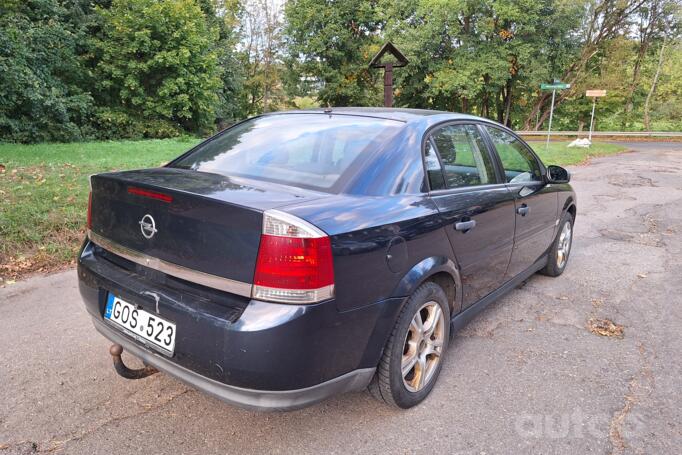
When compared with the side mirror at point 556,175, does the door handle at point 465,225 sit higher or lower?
lower

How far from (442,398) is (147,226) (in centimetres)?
A: 180

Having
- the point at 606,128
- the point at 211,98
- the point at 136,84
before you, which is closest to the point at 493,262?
the point at 136,84

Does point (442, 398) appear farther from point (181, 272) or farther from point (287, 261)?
point (181, 272)

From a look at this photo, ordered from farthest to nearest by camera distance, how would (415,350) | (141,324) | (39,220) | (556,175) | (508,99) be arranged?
(508,99) → (39,220) → (556,175) → (415,350) → (141,324)

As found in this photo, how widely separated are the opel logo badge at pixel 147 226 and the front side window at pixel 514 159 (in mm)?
2455

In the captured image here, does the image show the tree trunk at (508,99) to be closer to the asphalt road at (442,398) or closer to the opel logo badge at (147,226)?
the asphalt road at (442,398)

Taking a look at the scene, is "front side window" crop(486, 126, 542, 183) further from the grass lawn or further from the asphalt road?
the grass lawn

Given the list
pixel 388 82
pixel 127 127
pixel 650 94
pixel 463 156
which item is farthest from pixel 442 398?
pixel 650 94

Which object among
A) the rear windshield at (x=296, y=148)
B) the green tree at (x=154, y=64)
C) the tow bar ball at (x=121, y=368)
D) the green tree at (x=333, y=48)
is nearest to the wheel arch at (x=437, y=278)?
the rear windshield at (x=296, y=148)

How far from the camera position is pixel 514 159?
379cm

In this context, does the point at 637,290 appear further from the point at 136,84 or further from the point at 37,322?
the point at 136,84

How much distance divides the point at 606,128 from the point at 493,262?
45.1m

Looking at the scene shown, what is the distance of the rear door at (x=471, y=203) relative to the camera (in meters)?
2.66

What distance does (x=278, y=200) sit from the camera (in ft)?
6.61
